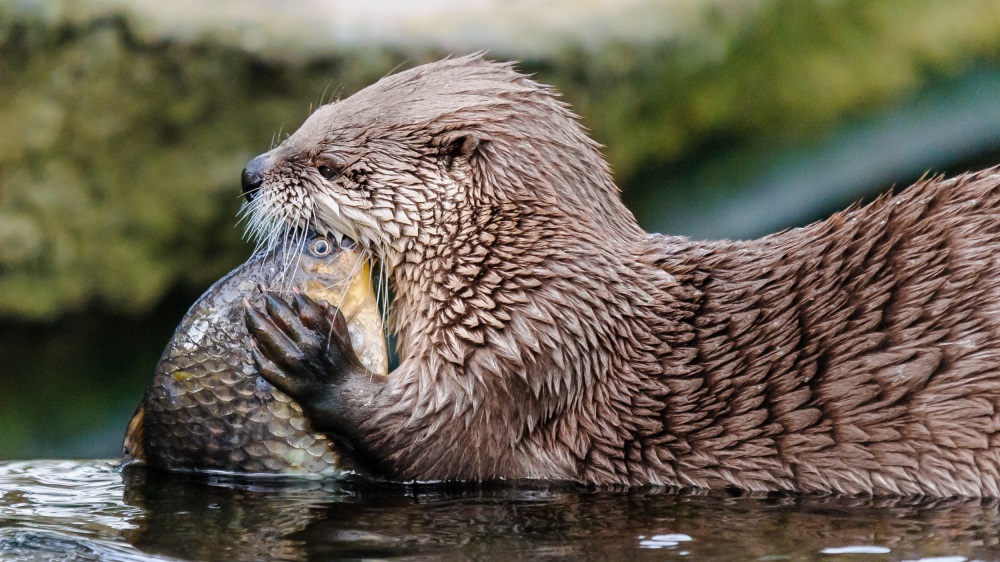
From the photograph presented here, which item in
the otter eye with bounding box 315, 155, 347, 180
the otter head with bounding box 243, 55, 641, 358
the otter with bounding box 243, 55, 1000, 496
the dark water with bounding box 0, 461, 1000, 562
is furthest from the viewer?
the otter eye with bounding box 315, 155, 347, 180

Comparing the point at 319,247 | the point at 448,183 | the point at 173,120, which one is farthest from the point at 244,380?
the point at 173,120

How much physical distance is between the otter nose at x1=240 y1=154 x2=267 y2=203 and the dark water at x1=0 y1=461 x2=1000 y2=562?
72cm

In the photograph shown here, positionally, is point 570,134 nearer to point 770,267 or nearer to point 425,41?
point 770,267

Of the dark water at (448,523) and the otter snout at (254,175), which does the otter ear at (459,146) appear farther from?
the dark water at (448,523)

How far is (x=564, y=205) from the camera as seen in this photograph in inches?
114

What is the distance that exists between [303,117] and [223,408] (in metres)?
2.30

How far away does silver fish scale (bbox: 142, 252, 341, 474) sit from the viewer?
9.17 ft

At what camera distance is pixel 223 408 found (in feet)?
9.16

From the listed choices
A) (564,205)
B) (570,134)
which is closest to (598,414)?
(564,205)

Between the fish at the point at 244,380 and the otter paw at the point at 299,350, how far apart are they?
68mm

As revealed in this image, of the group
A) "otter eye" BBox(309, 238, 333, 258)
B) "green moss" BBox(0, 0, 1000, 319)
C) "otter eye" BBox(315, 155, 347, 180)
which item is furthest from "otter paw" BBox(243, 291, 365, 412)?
"green moss" BBox(0, 0, 1000, 319)

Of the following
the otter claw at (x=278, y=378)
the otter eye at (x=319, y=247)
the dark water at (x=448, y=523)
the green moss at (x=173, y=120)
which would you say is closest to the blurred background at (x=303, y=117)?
the green moss at (x=173, y=120)

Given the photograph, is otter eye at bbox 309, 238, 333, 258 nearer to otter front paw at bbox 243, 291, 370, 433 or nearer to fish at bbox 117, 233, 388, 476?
fish at bbox 117, 233, 388, 476

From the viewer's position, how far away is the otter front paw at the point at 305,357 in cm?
273
